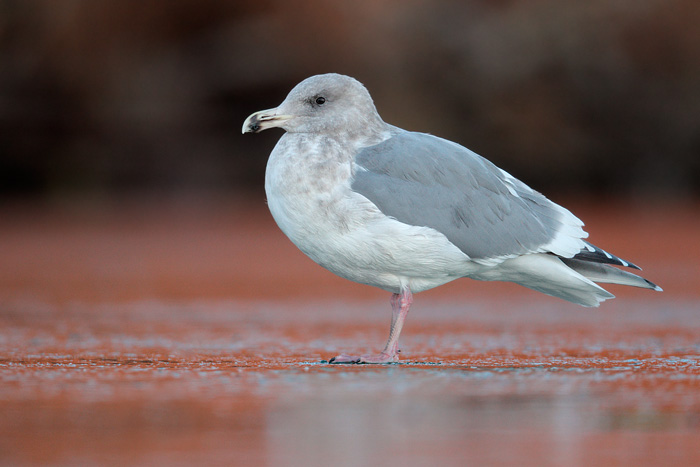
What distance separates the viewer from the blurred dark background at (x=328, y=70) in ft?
29.9

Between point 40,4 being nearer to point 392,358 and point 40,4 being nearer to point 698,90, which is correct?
point 698,90

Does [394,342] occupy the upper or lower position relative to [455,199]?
lower

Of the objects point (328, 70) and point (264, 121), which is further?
point (328, 70)

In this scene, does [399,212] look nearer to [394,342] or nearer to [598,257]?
[394,342]

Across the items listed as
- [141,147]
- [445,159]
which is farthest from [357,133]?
[141,147]

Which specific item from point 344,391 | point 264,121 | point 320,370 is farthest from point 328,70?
point 344,391

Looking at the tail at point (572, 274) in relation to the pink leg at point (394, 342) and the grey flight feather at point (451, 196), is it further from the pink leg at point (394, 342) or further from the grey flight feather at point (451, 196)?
the pink leg at point (394, 342)

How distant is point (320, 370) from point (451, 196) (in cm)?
72

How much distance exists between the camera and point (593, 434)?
2.05 m

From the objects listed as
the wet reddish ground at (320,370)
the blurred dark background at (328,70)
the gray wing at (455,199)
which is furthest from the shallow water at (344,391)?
the blurred dark background at (328,70)

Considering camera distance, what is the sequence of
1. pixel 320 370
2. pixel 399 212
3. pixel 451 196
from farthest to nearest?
pixel 451 196
pixel 399 212
pixel 320 370

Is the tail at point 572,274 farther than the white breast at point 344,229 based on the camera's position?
Yes

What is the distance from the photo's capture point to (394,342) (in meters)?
3.13

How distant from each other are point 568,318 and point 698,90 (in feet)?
18.6
